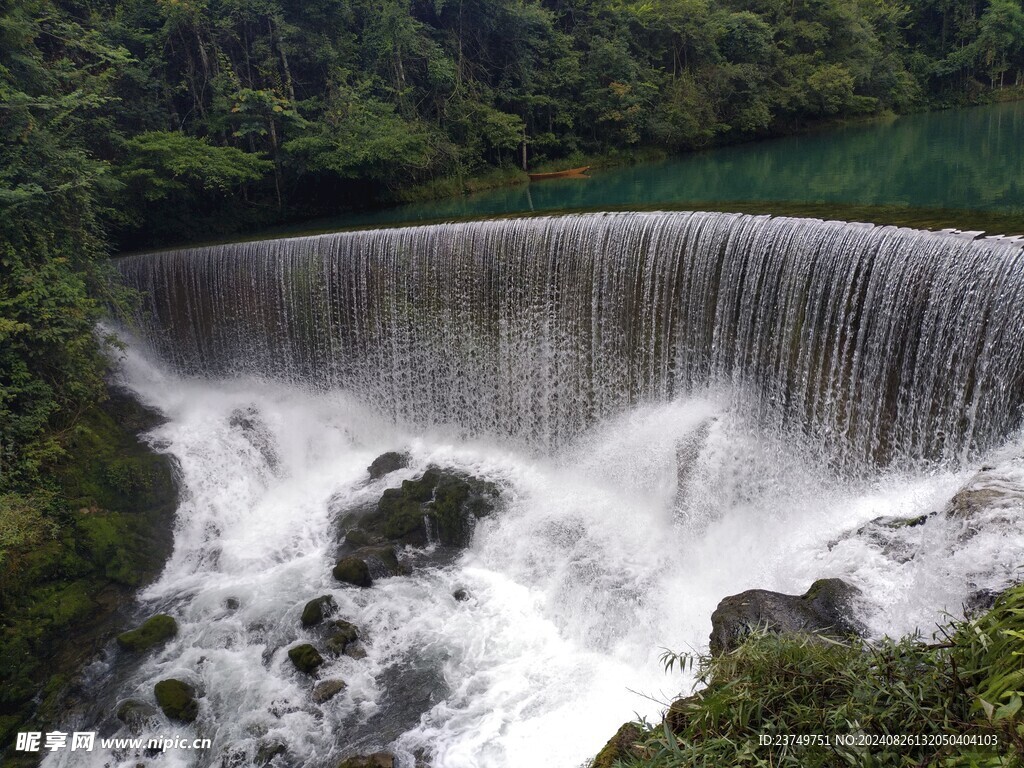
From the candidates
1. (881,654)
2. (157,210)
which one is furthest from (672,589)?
(157,210)

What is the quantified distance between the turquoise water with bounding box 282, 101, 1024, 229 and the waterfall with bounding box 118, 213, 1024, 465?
1.31 metres

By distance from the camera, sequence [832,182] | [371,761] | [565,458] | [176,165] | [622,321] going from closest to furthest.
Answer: [371,761] → [622,321] → [565,458] → [176,165] → [832,182]

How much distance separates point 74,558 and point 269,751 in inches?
156

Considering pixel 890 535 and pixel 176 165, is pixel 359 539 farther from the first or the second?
pixel 176 165

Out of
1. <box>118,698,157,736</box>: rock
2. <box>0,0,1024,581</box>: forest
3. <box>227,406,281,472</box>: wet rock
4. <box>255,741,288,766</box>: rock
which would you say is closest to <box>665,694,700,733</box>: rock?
<box>255,741,288,766</box>: rock

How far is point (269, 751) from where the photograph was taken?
6.00 metres

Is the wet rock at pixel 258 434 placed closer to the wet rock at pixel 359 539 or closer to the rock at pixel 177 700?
the wet rock at pixel 359 539

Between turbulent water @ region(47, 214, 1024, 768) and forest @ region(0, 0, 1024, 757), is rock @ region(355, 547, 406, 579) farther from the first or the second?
forest @ region(0, 0, 1024, 757)

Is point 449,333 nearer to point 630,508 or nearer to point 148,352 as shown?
point 630,508

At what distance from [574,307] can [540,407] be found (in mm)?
1513

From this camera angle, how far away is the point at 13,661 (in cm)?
700

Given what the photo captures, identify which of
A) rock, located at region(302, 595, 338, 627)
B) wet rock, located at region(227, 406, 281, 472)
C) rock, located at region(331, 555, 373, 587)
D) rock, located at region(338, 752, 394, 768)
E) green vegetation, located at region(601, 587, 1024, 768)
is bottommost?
rock, located at region(338, 752, 394, 768)

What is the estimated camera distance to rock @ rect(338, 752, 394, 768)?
5.59 meters

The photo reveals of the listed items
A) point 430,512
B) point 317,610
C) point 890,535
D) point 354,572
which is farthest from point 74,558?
point 890,535
